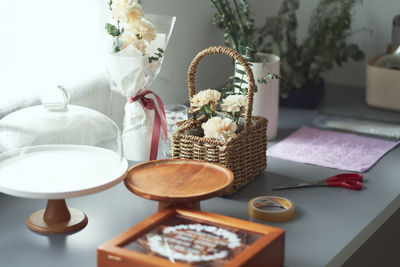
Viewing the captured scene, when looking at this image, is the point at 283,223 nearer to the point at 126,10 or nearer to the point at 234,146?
the point at 234,146

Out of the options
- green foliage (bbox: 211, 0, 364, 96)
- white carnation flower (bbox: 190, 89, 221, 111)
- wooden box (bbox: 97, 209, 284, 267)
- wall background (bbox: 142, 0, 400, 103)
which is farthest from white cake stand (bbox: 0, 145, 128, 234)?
green foliage (bbox: 211, 0, 364, 96)

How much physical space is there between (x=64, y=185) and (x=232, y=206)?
393 mm

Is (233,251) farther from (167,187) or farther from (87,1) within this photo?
(87,1)

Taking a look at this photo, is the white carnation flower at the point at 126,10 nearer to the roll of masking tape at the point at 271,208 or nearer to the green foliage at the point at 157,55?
the green foliage at the point at 157,55

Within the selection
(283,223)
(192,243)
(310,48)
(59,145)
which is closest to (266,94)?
(310,48)

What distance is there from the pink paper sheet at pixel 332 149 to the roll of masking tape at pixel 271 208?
0.31 m

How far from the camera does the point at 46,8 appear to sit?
149 cm

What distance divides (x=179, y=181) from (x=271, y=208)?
9.7 inches

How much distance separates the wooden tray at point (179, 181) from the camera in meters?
1.10

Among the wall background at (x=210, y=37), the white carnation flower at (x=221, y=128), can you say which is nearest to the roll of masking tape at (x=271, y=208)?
the white carnation flower at (x=221, y=128)

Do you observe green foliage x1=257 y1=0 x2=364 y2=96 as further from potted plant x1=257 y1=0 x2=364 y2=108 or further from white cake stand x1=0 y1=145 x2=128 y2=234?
white cake stand x1=0 y1=145 x2=128 y2=234

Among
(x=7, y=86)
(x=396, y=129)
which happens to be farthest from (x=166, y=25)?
(x=396, y=129)

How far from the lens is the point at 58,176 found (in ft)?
3.76

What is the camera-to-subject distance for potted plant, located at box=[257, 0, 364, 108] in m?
2.09
